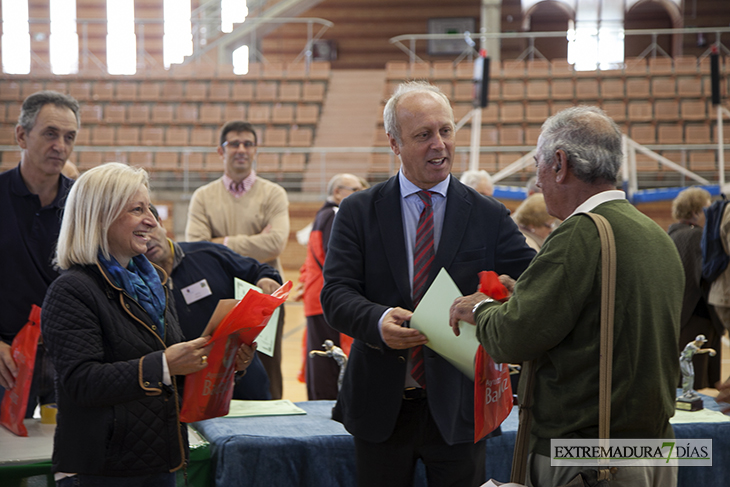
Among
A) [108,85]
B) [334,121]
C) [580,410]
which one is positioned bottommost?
[580,410]

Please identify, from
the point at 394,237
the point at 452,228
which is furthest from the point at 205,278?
the point at 452,228

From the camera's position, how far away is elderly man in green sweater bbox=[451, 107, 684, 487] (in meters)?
1.32

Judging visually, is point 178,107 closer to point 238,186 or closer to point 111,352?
point 238,186

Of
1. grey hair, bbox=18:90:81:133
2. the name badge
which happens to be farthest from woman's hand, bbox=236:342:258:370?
grey hair, bbox=18:90:81:133

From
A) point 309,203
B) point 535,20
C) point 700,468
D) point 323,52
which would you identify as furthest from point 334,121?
point 700,468

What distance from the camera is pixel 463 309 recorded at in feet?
Answer: 4.99

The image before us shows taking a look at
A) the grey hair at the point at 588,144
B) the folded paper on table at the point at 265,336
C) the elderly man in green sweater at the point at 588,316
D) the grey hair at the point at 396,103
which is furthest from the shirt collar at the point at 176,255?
the grey hair at the point at 588,144

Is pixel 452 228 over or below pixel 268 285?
over

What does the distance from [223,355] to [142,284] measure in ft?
0.89

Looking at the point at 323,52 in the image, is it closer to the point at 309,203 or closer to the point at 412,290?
the point at 309,203

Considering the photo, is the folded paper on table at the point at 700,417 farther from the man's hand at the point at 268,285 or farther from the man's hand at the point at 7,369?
the man's hand at the point at 7,369

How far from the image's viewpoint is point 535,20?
1546 centimetres

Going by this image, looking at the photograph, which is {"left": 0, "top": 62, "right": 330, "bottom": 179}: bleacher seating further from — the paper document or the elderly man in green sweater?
the elderly man in green sweater

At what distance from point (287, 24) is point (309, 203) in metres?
6.46
